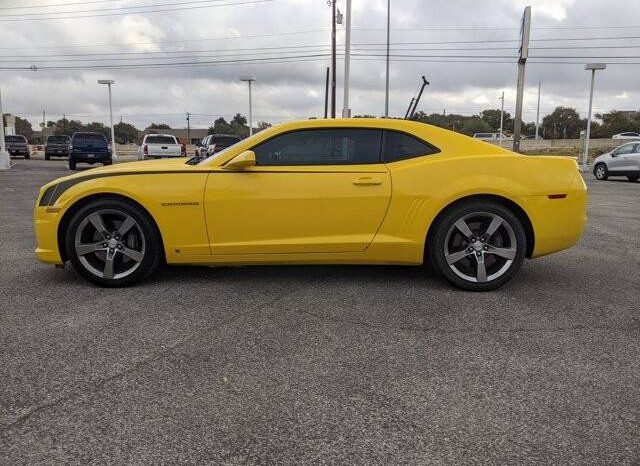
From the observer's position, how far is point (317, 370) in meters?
3.16

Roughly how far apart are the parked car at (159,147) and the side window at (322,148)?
19.5 metres

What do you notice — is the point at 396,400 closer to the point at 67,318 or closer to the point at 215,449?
the point at 215,449

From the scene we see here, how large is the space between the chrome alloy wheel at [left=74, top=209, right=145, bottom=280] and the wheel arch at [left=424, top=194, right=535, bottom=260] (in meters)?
2.39

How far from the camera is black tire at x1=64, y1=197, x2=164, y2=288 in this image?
4695 millimetres

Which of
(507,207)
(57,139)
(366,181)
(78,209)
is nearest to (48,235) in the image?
(78,209)

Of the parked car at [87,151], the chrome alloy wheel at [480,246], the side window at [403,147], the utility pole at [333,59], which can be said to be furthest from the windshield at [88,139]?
the chrome alloy wheel at [480,246]

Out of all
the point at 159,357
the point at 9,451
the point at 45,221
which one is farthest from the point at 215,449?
the point at 45,221

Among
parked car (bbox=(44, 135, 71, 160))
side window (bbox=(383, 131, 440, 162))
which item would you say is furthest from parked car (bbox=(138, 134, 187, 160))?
side window (bbox=(383, 131, 440, 162))

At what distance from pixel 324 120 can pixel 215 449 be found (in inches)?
125

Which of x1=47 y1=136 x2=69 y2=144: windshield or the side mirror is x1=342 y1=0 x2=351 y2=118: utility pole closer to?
the side mirror

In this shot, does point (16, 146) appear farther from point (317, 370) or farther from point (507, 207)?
point (317, 370)

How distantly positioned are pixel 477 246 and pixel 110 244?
9.95 feet

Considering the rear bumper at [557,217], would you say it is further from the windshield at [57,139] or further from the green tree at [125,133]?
the green tree at [125,133]

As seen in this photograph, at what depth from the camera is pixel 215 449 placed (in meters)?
2.37
